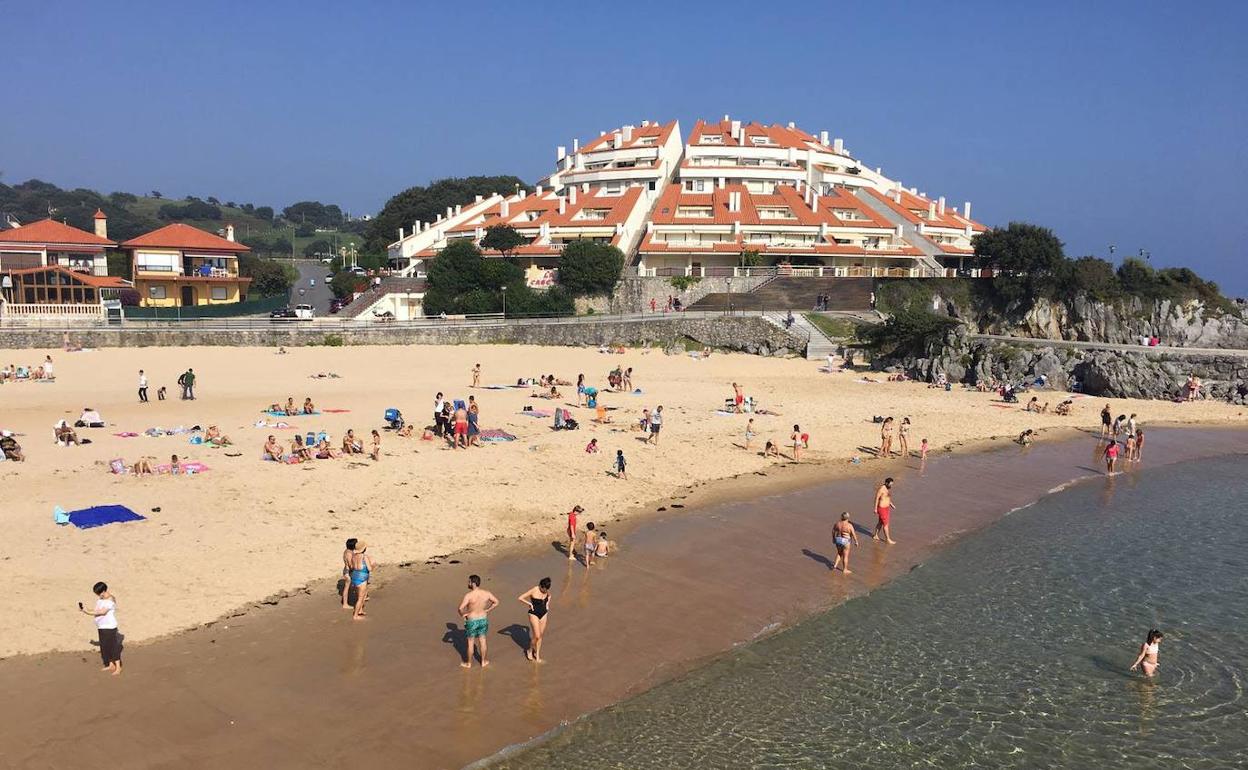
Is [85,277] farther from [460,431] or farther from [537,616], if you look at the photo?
[537,616]

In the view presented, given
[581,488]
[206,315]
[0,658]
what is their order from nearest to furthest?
[0,658] < [581,488] < [206,315]

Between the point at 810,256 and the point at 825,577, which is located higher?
the point at 810,256

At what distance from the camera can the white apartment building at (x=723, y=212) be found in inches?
2247

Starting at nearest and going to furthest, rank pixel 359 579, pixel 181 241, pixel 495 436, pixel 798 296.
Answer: pixel 359 579
pixel 495 436
pixel 798 296
pixel 181 241

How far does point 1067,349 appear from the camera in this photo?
126 ft

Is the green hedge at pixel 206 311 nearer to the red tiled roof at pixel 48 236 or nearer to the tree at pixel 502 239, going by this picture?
the red tiled roof at pixel 48 236

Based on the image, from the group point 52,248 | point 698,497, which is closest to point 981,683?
point 698,497

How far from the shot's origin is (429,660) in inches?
432

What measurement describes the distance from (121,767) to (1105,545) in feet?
56.9

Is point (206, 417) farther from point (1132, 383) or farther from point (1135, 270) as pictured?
point (1135, 270)

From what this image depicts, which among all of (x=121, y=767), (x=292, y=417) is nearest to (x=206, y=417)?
(x=292, y=417)

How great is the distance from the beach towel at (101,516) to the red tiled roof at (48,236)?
45.2 m

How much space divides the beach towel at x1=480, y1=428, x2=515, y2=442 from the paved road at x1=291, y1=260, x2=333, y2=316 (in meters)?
43.1

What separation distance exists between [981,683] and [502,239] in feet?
161
